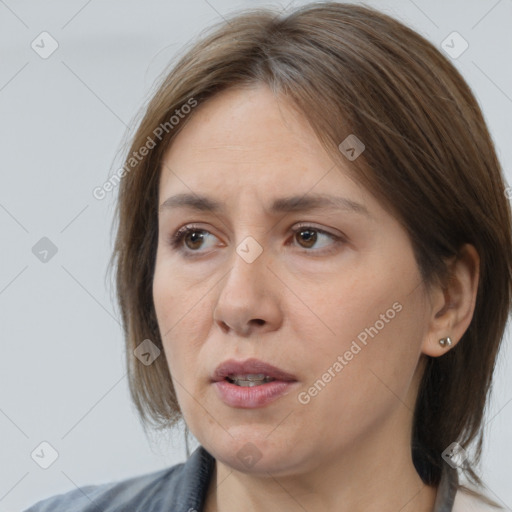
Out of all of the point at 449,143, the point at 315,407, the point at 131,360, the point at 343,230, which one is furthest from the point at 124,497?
the point at 449,143

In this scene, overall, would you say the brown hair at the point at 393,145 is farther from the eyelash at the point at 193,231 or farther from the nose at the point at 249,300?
the nose at the point at 249,300

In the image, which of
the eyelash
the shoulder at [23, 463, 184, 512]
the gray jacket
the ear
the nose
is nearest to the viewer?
the nose

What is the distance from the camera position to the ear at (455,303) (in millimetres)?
2172

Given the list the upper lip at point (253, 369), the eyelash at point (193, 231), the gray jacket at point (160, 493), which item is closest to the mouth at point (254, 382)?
the upper lip at point (253, 369)

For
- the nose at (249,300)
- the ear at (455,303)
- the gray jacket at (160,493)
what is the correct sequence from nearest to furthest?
the nose at (249,300) < the ear at (455,303) < the gray jacket at (160,493)

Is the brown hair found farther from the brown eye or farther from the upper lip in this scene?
the upper lip

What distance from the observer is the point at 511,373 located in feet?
9.98

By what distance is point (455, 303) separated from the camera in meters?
2.21

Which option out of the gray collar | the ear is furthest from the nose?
the gray collar

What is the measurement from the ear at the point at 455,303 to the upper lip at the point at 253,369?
0.37 metres

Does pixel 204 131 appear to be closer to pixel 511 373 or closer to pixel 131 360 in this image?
pixel 131 360

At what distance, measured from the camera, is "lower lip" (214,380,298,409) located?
194 centimetres

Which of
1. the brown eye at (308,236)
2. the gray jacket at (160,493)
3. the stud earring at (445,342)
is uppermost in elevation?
the brown eye at (308,236)

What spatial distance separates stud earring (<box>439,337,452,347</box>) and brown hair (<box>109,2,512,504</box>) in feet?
0.44
